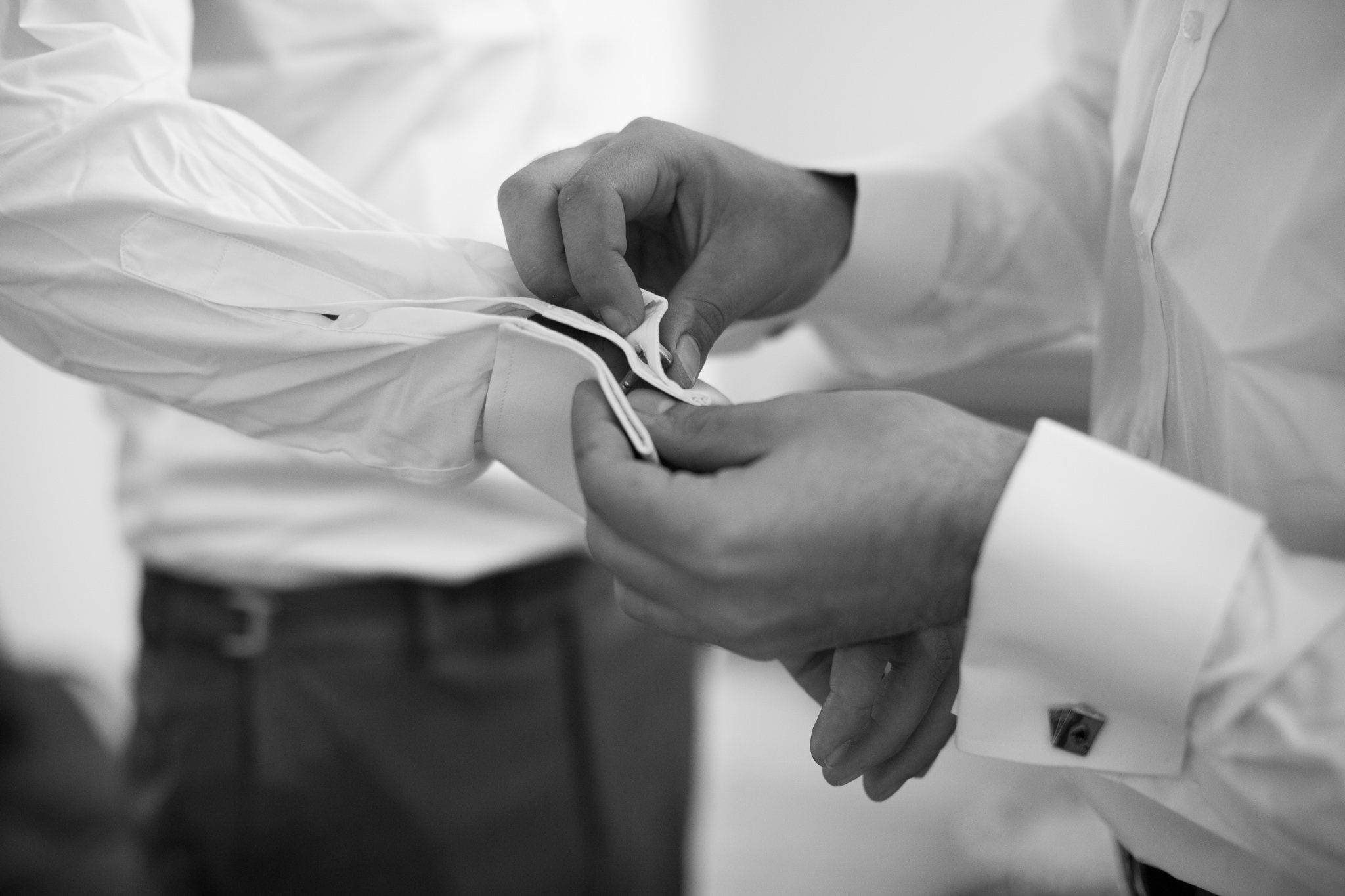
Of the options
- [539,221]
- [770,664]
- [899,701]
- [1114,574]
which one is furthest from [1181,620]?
[770,664]

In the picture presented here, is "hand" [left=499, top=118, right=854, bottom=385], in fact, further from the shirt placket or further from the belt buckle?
the belt buckle

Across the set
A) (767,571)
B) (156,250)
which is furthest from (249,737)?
(767,571)

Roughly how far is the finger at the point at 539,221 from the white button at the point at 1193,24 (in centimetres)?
36

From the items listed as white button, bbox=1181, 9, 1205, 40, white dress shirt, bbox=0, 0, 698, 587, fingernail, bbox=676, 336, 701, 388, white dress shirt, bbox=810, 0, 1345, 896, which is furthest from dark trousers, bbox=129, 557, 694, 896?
white button, bbox=1181, 9, 1205, 40

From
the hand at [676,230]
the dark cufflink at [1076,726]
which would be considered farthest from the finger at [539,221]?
the dark cufflink at [1076,726]

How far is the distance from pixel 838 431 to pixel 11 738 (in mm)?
1661

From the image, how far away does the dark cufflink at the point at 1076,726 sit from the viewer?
1.87ft

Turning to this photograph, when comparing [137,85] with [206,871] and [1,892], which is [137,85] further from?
[1,892]

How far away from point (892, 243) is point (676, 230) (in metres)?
0.22

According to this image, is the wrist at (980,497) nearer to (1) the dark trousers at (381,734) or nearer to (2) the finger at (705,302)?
(2) the finger at (705,302)

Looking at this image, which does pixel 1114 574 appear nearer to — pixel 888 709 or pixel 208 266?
pixel 888 709

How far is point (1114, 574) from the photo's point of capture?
53cm

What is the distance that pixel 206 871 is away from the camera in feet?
3.54

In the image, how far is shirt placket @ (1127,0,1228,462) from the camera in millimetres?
615
